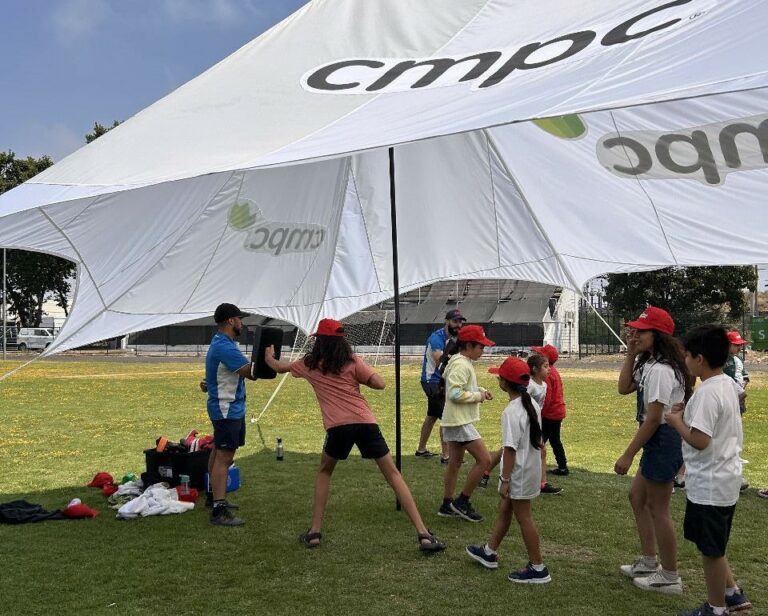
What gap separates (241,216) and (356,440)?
11.8ft

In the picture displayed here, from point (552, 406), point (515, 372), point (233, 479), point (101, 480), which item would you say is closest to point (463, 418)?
point (515, 372)

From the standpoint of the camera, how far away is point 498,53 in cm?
500

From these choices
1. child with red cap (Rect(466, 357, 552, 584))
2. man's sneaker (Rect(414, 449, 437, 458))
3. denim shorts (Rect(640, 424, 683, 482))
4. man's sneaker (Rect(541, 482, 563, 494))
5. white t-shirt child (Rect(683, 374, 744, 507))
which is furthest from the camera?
man's sneaker (Rect(414, 449, 437, 458))

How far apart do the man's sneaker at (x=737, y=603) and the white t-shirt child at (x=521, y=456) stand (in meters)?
1.23

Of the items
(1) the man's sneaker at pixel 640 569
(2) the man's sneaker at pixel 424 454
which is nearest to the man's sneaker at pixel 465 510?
(1) the man's sneaker at pixel 640 569

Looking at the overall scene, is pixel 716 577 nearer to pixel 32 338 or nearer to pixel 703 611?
pixel 703 611

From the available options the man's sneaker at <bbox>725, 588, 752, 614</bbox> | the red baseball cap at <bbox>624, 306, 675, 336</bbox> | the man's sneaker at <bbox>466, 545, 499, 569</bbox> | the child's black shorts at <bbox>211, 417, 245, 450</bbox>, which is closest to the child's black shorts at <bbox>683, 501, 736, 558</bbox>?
the man's sneaker at <bbox>725, 588, 752, 614</bbox>

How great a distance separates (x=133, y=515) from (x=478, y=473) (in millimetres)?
3086

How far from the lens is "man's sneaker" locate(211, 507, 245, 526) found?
6309mm

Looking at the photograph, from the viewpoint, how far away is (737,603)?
4.29 m

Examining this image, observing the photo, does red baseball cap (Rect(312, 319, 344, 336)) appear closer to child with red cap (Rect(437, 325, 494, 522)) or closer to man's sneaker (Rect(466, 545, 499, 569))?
child with red cap (Rect(437, 325, 494, 522))

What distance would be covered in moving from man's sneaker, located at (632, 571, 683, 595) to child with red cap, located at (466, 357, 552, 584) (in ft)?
2.00

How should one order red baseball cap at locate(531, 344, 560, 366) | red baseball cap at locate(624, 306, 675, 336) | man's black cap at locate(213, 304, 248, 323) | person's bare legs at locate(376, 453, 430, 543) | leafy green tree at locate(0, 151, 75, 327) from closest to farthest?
red baseball cap at locate(624, 306, 675, 336)
person's bare legs at locate(376, 453, 430, 543)
man's black cap at locate(213, 304, 248, 323)
red baseball cap at locate(531, 344, 560, 366)
leafy green tree at locate(0, 151, 75, 327)

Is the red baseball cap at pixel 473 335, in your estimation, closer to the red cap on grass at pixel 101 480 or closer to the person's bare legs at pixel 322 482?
the person's bare legs at pixel 322 482
